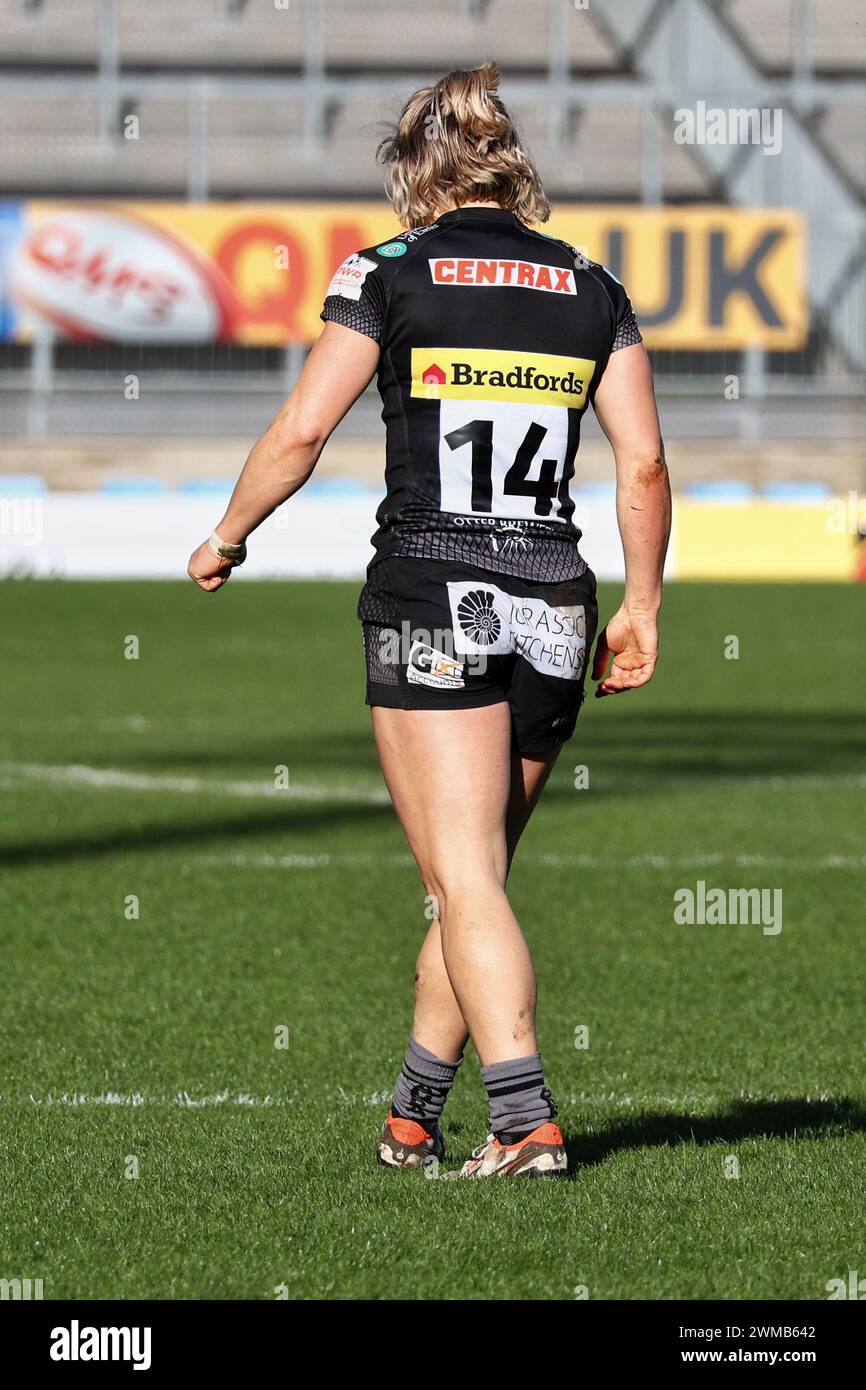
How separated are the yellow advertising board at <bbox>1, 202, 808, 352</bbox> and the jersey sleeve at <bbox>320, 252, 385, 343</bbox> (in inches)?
1072

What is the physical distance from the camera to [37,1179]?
172 inches

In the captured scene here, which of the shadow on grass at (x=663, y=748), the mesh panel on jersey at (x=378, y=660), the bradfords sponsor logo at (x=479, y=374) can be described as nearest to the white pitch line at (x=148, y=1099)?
the mesh panel on jersey at (x=378, y=660)

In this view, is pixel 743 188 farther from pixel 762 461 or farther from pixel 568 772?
pixel 568 772

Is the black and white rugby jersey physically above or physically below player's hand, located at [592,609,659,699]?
above

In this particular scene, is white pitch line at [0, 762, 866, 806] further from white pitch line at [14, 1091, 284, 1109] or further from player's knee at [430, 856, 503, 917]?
player's knee at [430, 856, 503, 917]

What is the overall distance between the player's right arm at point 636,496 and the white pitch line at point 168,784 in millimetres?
6488

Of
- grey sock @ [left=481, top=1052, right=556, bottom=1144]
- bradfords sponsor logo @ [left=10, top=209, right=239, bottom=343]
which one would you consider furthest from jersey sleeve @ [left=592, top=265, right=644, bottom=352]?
bradfords sponsor logo @ [left=10, top=209, right=239, bottom=343]

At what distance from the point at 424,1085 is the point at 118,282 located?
2779cm

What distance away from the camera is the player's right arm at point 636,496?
4.19 meters

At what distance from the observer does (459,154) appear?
163 inches

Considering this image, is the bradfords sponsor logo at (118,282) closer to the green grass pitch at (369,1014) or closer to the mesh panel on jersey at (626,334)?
the green grass pitch at (369,1014)

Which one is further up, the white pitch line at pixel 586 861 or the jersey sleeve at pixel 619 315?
the jersey sleeve at pixel 619 315

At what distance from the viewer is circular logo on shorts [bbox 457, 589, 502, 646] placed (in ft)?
13.2
